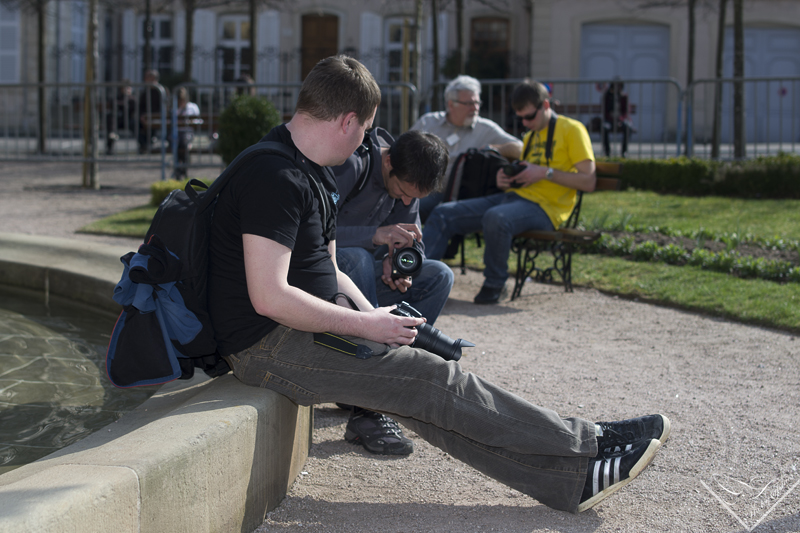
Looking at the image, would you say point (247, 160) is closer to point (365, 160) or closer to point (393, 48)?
point (365, 160)

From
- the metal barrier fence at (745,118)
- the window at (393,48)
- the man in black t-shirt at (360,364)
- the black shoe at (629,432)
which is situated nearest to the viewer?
the man in black t-shirt at (360,364)

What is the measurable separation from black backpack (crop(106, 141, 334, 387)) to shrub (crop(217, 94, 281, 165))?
23.3 ft

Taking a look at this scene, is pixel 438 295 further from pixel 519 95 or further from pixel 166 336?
pixel 519 95

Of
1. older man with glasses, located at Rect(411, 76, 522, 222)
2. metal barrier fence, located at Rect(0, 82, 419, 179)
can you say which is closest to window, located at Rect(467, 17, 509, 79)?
metal barrier fence, located at Rect(0, 82, 419, 179)

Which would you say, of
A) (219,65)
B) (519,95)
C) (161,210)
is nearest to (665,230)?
(519,95)

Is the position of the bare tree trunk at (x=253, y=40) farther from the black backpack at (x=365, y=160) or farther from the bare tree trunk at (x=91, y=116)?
the black backpack at (x=365, y=160)

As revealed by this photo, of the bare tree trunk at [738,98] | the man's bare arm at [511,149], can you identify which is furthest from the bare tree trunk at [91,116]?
the bare tree trunk at [738,98]

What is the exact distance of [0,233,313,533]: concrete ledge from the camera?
1.73 metres

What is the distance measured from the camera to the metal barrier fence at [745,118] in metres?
10.9

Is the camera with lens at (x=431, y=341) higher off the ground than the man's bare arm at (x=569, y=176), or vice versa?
the man's bare arm at (x=569, y=176)

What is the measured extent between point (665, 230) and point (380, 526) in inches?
220

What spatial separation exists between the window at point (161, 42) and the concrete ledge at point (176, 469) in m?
25.3

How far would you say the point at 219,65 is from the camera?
82.9 ft

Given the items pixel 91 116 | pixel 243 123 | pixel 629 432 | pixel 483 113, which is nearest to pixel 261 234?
pixel 629 432
